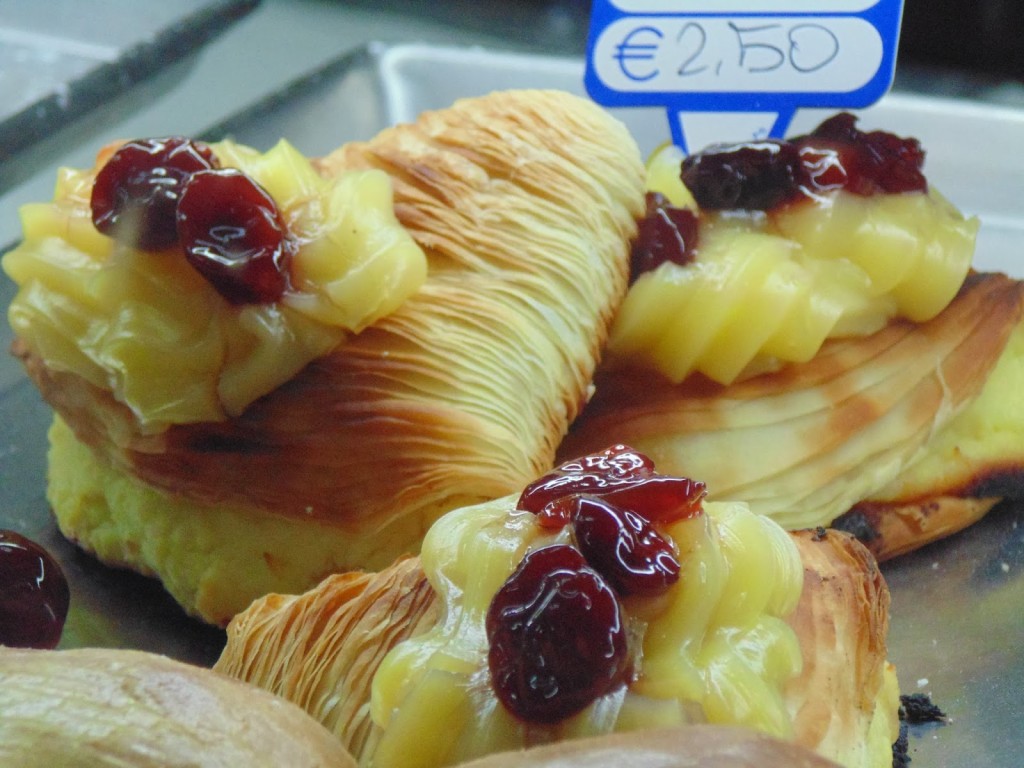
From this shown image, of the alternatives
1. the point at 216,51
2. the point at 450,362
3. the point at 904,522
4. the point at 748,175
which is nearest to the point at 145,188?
the point at 450,362

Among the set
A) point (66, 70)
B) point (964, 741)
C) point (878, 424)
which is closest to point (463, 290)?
point (878, 424)

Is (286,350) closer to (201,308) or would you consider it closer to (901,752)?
(201,308)

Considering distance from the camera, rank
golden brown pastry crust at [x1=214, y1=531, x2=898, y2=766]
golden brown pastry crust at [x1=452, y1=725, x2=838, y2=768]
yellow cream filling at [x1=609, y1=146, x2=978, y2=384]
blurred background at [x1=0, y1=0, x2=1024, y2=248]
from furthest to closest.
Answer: blurred background at [x1=0, y1=0, x2=1024, y2=248] → yellow cream filling at [x1=609, y1=146, x2=978, y2=384] → golden brown pastry crust at [x1=214, y1=531, x2=898, y2=766] → golden brown pastry crust at [x1=452, y1=725, x2=838, y2=768]

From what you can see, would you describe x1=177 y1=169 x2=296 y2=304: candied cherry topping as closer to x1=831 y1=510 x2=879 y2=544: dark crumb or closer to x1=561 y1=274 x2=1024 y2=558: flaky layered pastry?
x1=561 y1=274 x2=1024 y2=558: flaky layered pastry

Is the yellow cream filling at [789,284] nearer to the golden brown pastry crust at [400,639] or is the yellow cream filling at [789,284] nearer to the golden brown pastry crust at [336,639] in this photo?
the golden brown pastry crust at [400,639]

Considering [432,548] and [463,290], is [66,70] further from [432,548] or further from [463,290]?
[432,548]

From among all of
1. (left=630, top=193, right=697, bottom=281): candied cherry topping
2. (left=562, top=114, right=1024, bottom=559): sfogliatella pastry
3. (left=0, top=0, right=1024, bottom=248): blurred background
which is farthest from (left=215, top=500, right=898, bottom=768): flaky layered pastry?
(left=0, top=0, right=1024, bottom=248): blurred background
